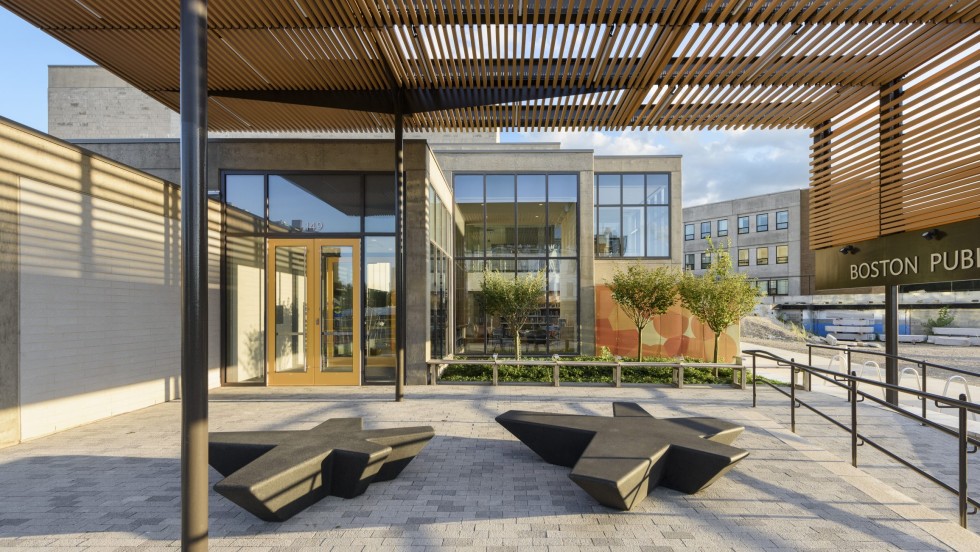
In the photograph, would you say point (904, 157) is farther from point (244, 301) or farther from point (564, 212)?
point (244, 301)

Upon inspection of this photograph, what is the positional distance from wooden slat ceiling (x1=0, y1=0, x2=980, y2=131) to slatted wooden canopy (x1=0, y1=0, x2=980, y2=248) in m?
0.03

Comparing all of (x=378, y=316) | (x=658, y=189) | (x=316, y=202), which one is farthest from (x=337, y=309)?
(x=658, y=189)

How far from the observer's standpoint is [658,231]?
16.5m

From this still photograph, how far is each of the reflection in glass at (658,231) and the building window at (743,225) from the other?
32.6 metres

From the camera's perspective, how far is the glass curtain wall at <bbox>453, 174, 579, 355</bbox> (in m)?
15.1

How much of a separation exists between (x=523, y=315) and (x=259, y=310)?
632cm

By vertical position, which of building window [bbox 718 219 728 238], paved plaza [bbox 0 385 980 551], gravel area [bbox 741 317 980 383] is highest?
building window [bbox 718 219 728 238]

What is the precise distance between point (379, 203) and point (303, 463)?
658 centimetres

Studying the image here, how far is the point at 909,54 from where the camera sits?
6.84 m

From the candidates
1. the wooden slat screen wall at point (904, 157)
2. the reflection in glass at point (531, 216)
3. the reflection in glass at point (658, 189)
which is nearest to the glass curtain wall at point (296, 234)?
the reflection in glass at point (531, 216)

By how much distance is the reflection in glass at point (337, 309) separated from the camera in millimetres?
9523

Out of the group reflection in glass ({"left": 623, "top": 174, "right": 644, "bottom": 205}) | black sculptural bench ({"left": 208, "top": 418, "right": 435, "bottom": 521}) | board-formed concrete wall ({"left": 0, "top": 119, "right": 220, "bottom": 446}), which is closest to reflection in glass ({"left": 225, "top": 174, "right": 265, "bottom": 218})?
board-formed concrete wall ({"left": 0, "top": 119, "right": 220, "bottom": 446})

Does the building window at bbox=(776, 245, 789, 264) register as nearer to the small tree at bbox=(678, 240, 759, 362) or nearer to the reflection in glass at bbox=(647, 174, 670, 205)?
the reflection in glass at bbox=(647, 174, 670, 205)

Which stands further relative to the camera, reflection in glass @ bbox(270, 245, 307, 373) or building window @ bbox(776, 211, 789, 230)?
building window @ bbox(776, 211, 789, 230)
